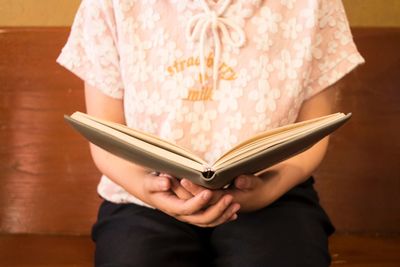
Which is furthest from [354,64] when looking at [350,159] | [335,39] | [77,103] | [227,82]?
[77,103]

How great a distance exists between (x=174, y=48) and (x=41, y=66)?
0.43 m

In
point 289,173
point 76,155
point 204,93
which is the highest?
point 204,93

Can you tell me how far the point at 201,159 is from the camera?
571mm

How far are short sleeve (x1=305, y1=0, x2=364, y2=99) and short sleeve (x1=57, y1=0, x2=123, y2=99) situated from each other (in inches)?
12.5

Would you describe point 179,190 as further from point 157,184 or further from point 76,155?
point 76,155

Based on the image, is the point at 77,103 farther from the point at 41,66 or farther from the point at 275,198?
the point at 275,198

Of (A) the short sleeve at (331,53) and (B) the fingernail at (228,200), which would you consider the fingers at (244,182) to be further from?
(A) the short sleeve at (331,53)

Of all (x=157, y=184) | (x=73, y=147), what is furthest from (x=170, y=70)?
(x=73, y=147)

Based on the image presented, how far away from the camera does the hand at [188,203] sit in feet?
2.15

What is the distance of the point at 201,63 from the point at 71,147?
48 cm

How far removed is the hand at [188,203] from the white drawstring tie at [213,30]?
7.5 inches

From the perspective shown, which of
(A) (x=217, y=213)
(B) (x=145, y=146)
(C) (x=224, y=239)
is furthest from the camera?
(C) (x=224, y=239)

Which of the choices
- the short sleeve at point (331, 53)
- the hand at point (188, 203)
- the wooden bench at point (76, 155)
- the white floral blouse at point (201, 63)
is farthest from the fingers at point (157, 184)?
the wooden bench at point (76, 155)

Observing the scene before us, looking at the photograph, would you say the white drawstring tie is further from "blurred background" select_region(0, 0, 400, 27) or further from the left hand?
"blurred background" select_region(0, 0, 400, 27)
